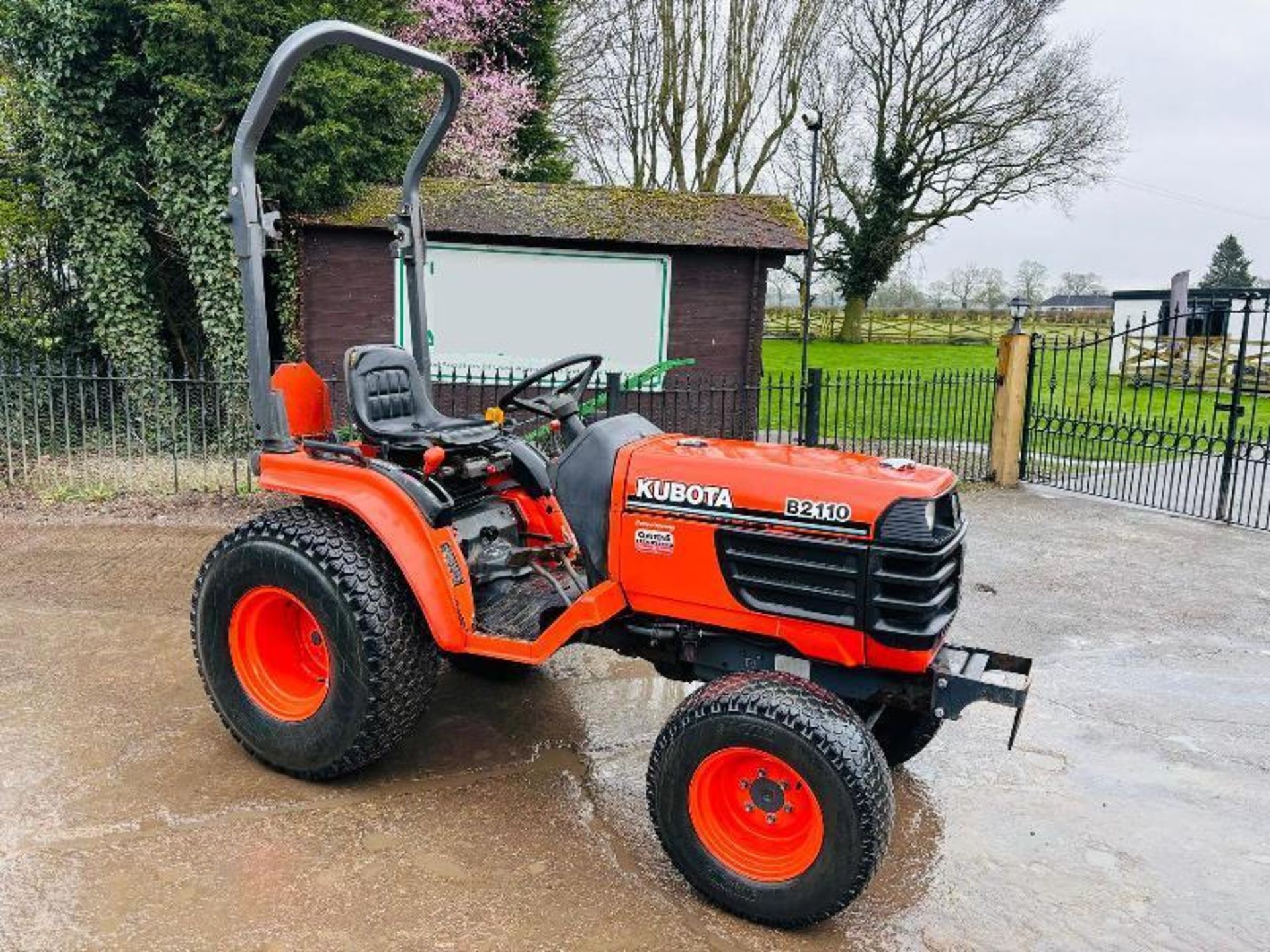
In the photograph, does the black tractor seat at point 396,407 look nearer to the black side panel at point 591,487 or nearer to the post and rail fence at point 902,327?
the black side panel at point 591,487

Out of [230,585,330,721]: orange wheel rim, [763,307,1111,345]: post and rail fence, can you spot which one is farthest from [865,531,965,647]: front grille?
[763,307,1111,345]: post and rail fence

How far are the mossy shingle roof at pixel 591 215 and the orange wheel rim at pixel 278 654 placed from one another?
6106 mm

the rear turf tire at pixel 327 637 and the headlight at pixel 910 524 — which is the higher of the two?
the headlight at pixel 910 524

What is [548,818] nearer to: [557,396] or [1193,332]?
[557,396]

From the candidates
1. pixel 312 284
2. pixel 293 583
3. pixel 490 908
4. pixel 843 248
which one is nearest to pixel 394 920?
pixel 490 908

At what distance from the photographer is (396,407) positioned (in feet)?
12.6

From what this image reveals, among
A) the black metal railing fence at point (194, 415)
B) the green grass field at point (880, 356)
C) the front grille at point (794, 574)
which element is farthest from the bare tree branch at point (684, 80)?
the front grille at point (794, 574)

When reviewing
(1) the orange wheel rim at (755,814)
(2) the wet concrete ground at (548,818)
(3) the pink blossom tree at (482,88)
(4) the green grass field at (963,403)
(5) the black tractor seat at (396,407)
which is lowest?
(2) the wet concrete ground at (548,818)

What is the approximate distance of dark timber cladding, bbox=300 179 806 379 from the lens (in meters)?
9.26

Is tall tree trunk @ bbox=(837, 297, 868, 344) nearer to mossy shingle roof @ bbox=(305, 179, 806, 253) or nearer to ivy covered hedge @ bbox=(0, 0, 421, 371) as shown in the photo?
mossy shingle roof @ bbox=(305, 179, 806, 253)

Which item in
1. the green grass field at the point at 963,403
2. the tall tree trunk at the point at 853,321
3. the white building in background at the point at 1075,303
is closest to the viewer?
the green grass field at the point at 963,403

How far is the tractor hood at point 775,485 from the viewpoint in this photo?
278 cm

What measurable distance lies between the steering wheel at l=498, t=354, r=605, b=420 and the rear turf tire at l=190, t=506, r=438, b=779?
0.73 metres

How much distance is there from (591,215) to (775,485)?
7.14 m
